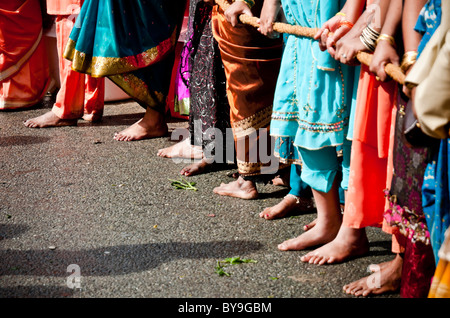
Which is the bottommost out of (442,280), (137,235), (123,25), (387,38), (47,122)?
(137,235)

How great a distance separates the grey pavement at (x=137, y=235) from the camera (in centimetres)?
286

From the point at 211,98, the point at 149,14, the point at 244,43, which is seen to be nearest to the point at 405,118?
the point at 244,43

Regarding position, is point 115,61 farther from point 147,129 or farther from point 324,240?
point 324,240

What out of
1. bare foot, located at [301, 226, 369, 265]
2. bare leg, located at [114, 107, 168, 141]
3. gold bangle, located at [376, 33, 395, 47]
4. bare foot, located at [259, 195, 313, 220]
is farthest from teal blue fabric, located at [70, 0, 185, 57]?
gold bangle, located at [376, 33, 395, 47]

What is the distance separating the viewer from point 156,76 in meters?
5.37

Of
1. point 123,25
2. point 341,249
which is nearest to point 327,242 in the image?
point 341,249

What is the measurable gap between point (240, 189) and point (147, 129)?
1.64 metres

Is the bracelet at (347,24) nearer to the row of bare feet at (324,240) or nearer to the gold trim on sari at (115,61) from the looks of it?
the row of bare feet at (324,240)

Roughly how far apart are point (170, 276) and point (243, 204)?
112 centimetres

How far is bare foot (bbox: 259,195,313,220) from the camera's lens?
3674mm

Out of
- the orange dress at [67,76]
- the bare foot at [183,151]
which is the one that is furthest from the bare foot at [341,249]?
the orange dress at [67,76]

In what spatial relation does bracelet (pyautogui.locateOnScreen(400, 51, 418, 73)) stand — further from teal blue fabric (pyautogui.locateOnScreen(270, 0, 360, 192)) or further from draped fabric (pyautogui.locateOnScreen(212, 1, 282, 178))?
draped fabric (pyautogui.locateOnScreen(212, 1, 282, 178))

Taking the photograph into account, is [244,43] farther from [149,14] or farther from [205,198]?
[149,14]

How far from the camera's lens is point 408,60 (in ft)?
7.39
